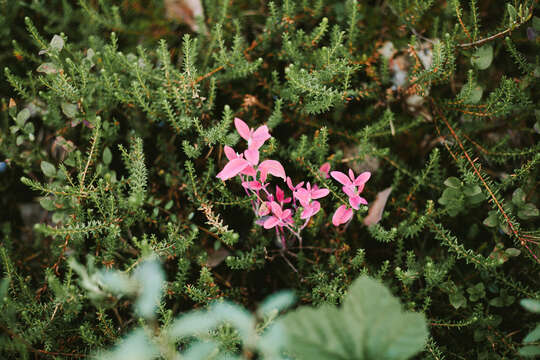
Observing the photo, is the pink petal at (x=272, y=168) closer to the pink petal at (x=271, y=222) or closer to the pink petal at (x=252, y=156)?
the pink petal at (x=252, y=156)

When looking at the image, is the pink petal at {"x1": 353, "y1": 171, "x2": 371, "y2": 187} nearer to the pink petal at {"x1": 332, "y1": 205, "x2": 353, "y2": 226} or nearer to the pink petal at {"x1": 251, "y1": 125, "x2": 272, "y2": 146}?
the pink petal at {"x1": 332, "y1": 205, "x2": 353, "y2": 226}

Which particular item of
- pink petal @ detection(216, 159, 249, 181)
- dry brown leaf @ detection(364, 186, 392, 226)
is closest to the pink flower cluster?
pink petal @ detection(216, 159, 249, 181)

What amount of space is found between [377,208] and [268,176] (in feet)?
1.87

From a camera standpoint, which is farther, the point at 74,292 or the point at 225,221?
the point at 225,221

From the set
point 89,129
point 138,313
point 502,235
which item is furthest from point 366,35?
point 138,313

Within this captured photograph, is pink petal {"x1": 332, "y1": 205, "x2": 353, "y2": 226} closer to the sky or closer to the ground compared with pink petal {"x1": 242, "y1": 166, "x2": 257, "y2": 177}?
closer to the ground

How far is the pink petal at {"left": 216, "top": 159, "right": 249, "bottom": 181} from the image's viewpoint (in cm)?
140

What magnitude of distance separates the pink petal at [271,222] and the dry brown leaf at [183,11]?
4.52 feet

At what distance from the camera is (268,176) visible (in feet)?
5.55

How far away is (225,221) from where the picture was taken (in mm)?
1871

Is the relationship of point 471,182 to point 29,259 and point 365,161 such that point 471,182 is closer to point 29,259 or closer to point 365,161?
point 365,161

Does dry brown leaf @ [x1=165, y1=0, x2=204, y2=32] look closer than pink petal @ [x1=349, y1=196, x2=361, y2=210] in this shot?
No

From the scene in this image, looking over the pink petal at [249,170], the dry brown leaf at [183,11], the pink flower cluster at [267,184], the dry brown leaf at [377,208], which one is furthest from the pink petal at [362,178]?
the dry brown leaf at [183,11]

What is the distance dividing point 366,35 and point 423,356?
5.29 ft
